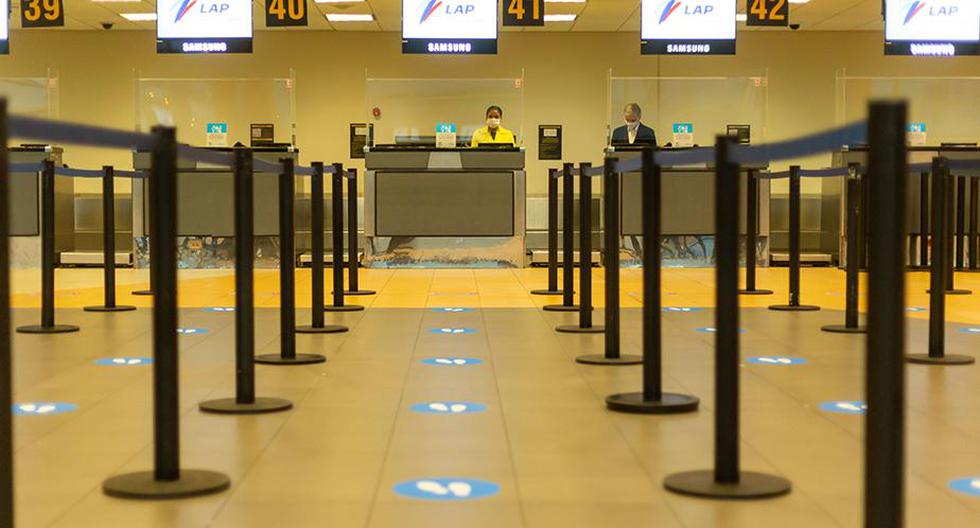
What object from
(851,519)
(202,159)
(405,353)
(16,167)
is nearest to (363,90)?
(16,167)

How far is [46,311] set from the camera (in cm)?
708

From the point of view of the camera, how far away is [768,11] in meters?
13.8

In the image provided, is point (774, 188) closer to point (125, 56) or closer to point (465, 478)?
point (125, 56)

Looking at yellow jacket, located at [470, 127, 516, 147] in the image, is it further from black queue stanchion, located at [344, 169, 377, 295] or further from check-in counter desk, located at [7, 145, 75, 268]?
black queue stanchion, located at [344, 169, 377, 295]

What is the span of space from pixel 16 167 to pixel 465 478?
16.0 ft

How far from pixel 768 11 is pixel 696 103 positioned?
11.8 feet

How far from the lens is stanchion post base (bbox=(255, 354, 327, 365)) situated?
563cm

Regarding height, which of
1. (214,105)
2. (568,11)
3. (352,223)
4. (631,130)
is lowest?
(352,223)

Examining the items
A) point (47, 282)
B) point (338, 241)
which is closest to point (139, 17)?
point (338, 241)

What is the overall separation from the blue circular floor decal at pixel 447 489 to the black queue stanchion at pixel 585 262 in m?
3.13

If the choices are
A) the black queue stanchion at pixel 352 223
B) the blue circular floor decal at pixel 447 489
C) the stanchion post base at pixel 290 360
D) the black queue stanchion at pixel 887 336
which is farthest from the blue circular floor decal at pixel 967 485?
the black queue stanchion at pixel 352 223

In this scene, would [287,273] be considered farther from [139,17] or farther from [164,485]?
[139,17]

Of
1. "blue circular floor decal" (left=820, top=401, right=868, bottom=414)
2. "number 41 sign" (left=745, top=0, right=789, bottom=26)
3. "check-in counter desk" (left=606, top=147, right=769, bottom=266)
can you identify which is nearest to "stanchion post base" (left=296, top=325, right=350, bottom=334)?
"blue circular floor decal" (left=820, top=401, right=868, bottom=414)

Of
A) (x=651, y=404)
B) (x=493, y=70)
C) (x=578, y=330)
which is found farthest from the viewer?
(x=493, y=70)
